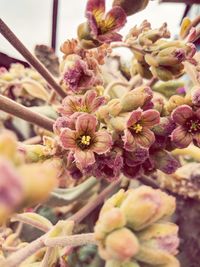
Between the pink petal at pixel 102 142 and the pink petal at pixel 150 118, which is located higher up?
the pink petal at pixel 102 142

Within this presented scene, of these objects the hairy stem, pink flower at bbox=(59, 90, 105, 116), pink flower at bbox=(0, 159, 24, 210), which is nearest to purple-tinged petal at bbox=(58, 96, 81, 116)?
pink flower at bbox=(59, 90, 105, 116)

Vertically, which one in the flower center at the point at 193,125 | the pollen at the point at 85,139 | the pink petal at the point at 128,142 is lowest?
the flower center at the point at 193,125

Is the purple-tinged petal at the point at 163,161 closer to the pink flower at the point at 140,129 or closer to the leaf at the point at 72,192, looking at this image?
the pink flower at the point at 140,129

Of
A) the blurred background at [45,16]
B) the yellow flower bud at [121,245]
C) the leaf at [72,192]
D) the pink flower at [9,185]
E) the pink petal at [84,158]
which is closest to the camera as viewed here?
the pink flower at [9,185]

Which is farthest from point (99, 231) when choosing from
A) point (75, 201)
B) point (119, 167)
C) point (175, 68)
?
point (75, 201)

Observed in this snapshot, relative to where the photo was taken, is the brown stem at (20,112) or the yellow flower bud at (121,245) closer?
the yellow flower bud at (121,245)

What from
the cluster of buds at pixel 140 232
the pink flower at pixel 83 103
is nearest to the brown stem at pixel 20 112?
the pink flower at pixel 83 103

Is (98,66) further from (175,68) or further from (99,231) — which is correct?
(99,231)

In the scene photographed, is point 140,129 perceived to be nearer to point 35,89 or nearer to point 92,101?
point 92,101

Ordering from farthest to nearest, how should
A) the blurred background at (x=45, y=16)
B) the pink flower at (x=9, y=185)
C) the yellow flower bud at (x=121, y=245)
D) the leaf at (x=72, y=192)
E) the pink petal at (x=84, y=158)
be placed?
1. the blurred background at (x=45, y=16)
2. the leaf at (x=72, y=192)
3. the pink petal at (x=84, y=158)
4. the yellow flower bud at (x=121, y=245)
5. the pink flower at (x=9, y=185)
